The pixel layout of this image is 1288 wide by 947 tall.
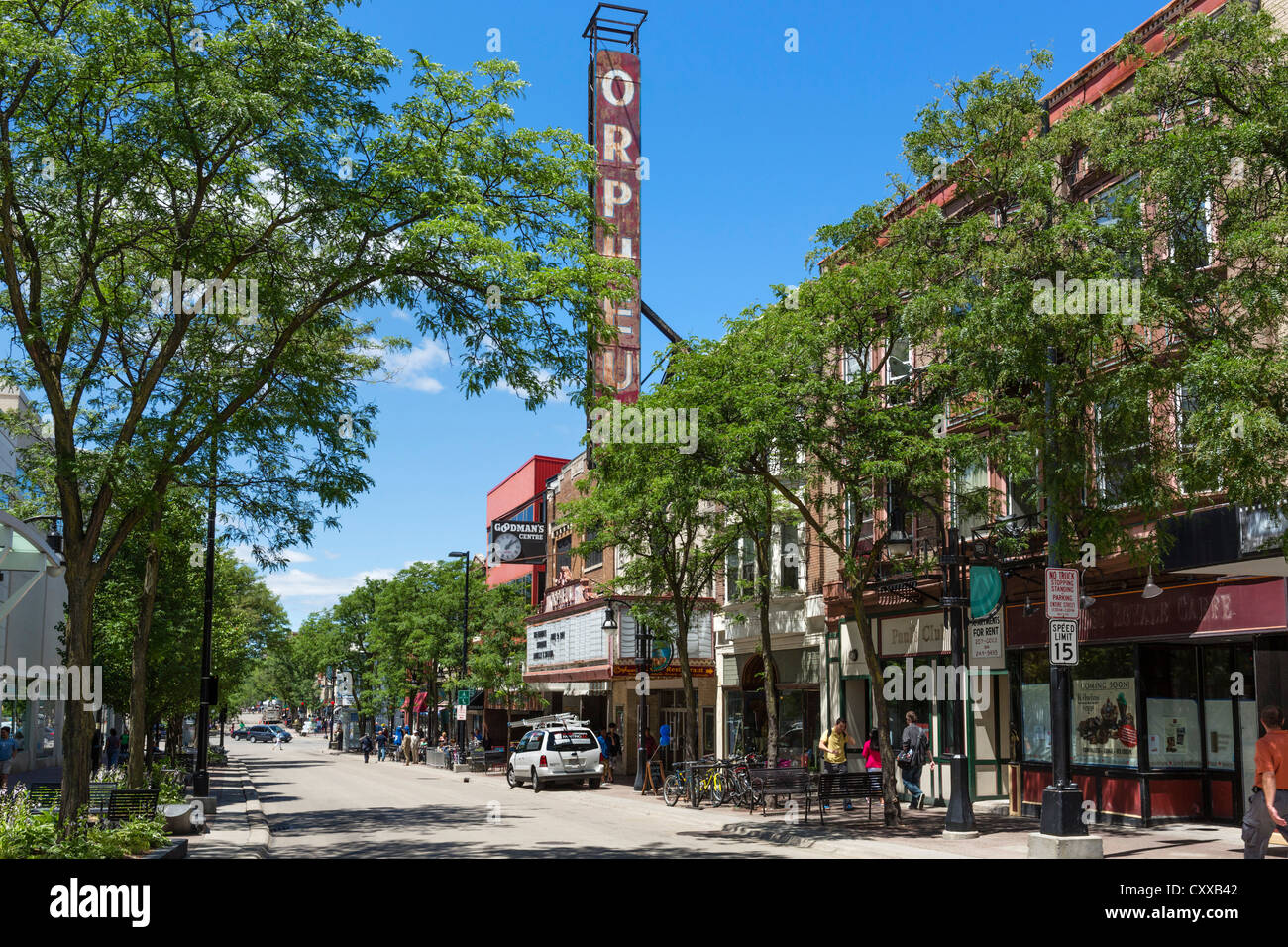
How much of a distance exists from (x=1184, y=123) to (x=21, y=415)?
20.9 meters

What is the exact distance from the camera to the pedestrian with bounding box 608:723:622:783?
41.1 meters

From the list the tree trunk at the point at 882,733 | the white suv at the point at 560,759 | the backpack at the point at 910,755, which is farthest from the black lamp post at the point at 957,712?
the white suv at the point at 560,759

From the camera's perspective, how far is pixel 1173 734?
18.9 meters

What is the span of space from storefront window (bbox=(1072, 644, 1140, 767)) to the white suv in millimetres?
16592

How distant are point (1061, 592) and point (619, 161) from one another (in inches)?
1000

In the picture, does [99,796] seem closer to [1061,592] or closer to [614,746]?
[1061,592]

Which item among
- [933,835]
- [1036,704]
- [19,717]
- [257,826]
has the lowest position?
[19,717]

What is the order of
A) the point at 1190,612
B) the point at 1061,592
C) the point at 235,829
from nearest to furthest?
1. the point at 1061,592
2. the point at 1190,612
3. the point at 235,829

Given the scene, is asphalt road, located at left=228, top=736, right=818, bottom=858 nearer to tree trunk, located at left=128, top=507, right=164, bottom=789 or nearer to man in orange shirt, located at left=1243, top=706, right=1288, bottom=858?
tree trunk, located at left=128, top=507, right=164, bottom=789

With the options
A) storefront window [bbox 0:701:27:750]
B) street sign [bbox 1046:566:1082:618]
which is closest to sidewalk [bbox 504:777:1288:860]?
street sign [bbox 1046:566:1082:618]
